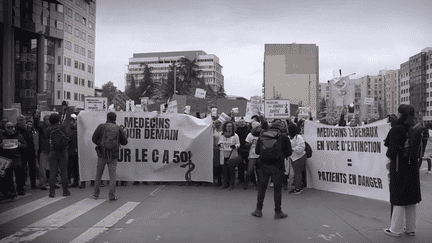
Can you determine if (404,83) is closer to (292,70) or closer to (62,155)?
(292,70)

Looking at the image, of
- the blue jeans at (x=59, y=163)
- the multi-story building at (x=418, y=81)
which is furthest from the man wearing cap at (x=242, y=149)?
the multi-story building at (x=418, y=81)

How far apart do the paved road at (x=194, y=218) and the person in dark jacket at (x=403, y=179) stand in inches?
9.6

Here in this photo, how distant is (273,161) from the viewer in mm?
7035

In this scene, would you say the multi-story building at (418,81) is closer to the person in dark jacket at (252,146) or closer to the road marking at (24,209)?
the person in dark jacket at (252,146)

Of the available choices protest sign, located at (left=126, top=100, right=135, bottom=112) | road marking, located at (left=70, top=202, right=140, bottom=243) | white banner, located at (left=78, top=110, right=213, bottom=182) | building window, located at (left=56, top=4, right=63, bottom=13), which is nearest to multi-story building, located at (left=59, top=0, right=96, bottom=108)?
building window, located at (left=56, top=4, right=63, bottom=13)

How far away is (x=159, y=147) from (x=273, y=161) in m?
4.63

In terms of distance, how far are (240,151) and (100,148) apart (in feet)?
12.7

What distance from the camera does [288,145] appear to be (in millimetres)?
7160

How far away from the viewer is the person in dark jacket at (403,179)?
5688 mm

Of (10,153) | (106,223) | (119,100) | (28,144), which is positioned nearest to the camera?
(106,223)

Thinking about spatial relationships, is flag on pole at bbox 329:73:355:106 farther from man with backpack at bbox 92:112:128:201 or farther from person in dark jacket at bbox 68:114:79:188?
person in dark jacket at bbox 68:114:79:188

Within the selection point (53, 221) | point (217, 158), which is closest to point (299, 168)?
point (217, 158)

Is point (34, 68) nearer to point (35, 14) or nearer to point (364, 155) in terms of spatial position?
point (35, 14)

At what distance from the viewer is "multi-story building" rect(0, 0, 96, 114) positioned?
1996 inches
